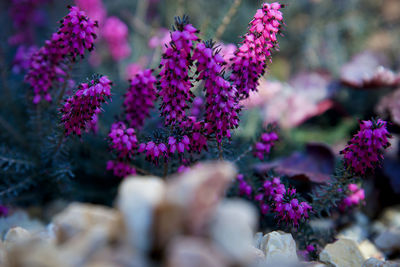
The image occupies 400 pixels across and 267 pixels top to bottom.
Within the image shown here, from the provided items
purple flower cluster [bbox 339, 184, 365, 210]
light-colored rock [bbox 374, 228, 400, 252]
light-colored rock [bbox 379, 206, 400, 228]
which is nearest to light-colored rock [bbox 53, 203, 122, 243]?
purple flower cluster [bbox 339, 184, 365, 210]

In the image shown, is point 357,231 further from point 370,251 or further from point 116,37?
point 116,37

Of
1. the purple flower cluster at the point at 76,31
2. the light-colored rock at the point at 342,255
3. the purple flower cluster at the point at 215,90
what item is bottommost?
the light-colored rock at the point at 342,255

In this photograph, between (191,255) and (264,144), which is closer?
(191,255)

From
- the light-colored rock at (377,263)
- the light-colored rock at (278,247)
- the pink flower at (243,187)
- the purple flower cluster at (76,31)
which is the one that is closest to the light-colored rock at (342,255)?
the light-colored rock at (377,263)

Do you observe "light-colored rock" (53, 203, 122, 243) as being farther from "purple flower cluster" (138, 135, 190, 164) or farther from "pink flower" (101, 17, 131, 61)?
"pink flower" (101, 17, 131, 61)

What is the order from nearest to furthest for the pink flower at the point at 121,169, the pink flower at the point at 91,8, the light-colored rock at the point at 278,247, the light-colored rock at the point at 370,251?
the light-colored rock at the point at 278,247, the pink flower at the point at 121,169, the light-colored rock at the point at 370,251, the pink flower at the point at 91,8

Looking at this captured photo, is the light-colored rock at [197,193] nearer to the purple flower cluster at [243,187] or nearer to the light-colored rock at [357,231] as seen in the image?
the purple flower cluster at [243,187]

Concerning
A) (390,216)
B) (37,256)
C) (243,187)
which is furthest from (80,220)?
(390,216)
